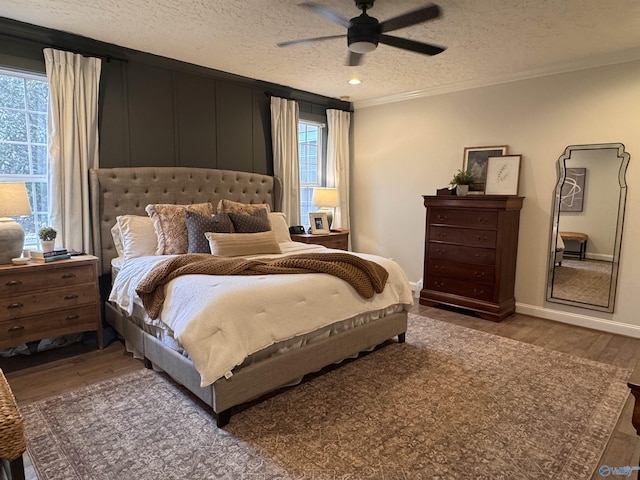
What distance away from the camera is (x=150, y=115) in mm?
3994

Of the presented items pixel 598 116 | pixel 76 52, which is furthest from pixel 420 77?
pixel 76 52

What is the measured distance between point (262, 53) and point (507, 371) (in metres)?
3.45

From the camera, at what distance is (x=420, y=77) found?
4598mm

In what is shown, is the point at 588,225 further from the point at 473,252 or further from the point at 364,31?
the point at 364,31

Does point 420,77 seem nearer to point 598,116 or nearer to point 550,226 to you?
point 598,116

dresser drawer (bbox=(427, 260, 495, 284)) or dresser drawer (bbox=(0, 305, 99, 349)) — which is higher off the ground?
dresser drawer (bbox=(427, 260, 495, 284))

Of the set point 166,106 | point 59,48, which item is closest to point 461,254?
point 166,106

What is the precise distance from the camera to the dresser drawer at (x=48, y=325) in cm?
288

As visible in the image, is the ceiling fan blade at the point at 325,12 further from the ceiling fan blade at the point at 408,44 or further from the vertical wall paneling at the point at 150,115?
the vertical wall paneling at the point at 150,115

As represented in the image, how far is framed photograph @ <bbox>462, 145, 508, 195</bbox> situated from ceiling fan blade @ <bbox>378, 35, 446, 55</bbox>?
220 cm

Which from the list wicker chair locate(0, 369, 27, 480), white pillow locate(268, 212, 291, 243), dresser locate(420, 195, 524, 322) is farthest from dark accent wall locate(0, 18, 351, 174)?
wicker chair locate(0, 369, 27, 480)

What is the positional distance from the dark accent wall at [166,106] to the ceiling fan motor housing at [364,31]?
2.28 meters

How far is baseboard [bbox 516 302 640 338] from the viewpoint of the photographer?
3.91 m

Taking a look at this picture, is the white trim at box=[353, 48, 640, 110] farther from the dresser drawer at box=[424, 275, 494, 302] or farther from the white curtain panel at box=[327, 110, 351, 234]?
the dresser drawer at box=[424, 275, 494, 302]
